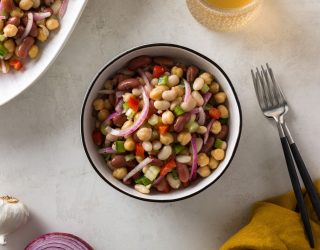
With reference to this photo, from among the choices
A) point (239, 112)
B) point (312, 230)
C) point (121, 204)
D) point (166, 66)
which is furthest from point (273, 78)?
point (121, 204)

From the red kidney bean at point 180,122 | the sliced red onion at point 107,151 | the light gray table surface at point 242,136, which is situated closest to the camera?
the red kidney bean at point 180,122

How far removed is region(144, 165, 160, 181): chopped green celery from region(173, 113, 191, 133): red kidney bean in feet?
0.38

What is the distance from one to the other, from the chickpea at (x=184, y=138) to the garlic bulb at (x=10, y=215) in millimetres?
525

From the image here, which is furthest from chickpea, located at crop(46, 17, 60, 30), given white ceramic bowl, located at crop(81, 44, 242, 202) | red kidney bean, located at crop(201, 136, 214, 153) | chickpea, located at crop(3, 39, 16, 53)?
red kidney bean, located at crop(201, 136, 214, 153)

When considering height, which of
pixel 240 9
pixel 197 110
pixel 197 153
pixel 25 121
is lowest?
pixel 25 121

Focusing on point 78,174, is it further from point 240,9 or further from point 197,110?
point 240,9

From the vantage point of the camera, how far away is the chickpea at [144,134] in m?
1.22

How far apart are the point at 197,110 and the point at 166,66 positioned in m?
0.15

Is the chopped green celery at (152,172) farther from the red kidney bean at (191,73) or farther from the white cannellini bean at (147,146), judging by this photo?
the red kidney bean at (191,73)

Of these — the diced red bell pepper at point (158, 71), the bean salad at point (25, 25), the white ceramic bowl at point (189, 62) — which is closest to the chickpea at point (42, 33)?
the bean salad at point (25, 25)

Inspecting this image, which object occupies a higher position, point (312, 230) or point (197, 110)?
point (197, 110)

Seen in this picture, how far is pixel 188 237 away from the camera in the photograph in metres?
1.44

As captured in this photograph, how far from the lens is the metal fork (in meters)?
1.33

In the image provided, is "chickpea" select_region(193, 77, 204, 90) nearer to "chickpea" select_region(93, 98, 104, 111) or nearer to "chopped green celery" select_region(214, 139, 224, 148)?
"chopped green celery" select_region(214, 139, 224, 148)
